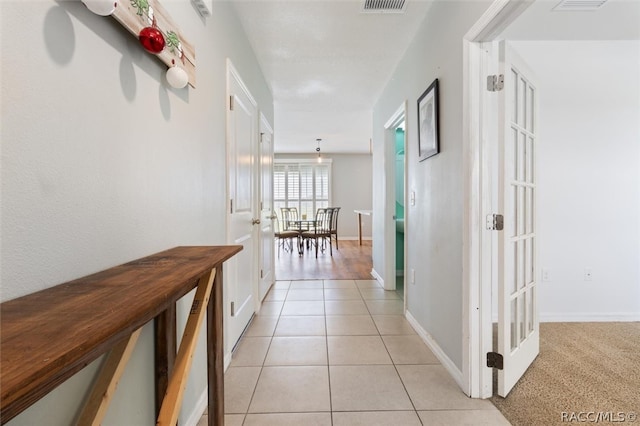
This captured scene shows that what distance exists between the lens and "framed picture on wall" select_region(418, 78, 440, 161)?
6.29 ft

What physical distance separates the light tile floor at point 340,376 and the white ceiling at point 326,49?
7.76 feet

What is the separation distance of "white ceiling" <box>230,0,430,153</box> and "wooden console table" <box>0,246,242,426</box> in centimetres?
190

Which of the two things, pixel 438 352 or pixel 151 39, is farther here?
pixel 438 352

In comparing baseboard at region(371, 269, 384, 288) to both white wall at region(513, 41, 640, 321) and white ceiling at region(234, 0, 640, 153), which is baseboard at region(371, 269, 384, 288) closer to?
white wall at region(513, 41, 640, 321)

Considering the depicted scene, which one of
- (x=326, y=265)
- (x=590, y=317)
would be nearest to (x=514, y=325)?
(x=590, y=317)

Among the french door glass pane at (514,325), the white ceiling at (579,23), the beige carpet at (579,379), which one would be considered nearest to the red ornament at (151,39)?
the white ceiling at (579,23)

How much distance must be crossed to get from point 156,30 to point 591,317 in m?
3.52

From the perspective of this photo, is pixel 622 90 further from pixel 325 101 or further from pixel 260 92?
pixel 260 92

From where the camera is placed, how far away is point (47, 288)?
2.05 feet

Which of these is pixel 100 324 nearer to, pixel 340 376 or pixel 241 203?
pixel 340 376

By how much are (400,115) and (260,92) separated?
142 centimetres

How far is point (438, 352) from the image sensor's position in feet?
6.29

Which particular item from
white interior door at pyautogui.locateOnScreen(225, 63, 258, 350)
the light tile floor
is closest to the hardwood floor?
the light tile floor

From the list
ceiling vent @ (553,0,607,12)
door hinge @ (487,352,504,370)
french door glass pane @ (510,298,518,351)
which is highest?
ceiling vent @ (553,0,607,12)
